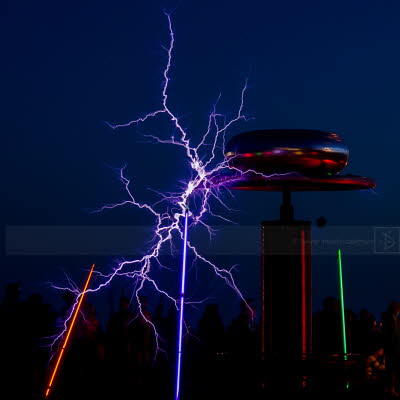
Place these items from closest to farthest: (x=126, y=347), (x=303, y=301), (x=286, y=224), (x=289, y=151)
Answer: (x=289, y=151)
(x=303, y=301)
(x=286, y=224)
(x=126, y=347)

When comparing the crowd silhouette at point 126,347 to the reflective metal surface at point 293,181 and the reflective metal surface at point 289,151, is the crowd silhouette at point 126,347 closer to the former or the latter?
the reflective metal surface at point 293,181

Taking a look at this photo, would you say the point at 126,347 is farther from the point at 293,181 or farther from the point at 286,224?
the point at 293,181

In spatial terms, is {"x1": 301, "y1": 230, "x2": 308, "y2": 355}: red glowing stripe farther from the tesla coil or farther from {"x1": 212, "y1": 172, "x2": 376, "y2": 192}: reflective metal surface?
Result: {"x1": 212, "y1": 172, "x2": 376, "y2": 192}: reflective metal surface

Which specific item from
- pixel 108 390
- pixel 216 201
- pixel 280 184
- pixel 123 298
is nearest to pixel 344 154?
pixel 280 184

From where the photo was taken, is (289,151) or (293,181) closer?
(289,151)

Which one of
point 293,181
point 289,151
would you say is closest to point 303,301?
point 293,181

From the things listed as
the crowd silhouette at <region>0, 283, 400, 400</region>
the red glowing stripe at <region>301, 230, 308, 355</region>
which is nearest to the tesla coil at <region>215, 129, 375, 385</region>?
the red glowing stripe at <region>301, 230, 308, 355</region>

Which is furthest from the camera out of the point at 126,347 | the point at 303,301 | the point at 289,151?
the point at 126,347

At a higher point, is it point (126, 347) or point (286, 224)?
point (286, 224)
